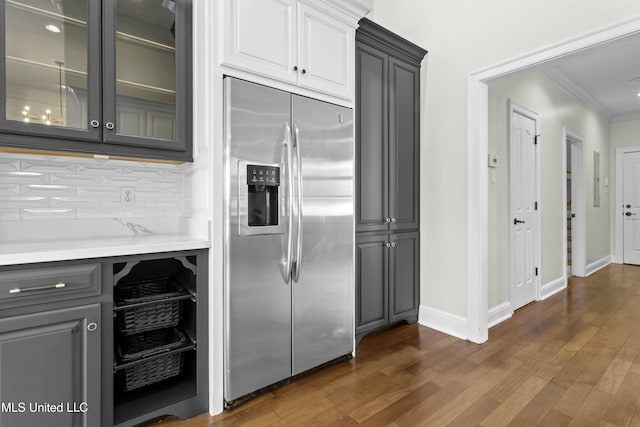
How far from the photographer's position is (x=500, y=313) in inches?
128

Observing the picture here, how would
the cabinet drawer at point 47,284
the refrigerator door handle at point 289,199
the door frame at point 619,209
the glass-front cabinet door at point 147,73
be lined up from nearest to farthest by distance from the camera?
1. the cabinet drawer at point 47,284
2. the glass-front cabinet door at point 147,73
3. the refrigerator door handle at point 289,199
4. the door frame at point 619,209

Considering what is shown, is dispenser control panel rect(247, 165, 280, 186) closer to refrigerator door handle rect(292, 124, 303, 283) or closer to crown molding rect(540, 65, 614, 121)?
refrigerator door handle rect(292, 124, 303, 283)

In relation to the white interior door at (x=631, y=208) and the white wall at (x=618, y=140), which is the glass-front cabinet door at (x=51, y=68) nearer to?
the white wall at (x=618, y=140)

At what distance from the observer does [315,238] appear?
219cm

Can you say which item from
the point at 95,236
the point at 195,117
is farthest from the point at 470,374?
the point at 95,236

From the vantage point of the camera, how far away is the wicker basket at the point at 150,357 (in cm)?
174

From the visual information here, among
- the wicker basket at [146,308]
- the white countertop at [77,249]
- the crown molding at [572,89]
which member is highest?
the crown molding at [572,89]

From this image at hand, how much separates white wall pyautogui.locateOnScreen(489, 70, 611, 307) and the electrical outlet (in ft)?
9.62

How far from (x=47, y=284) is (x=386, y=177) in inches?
92.6

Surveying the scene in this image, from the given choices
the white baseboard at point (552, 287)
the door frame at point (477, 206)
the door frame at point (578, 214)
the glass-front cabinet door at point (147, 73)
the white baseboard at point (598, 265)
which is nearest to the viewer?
the glass-front cabinet door at point (147, 73)

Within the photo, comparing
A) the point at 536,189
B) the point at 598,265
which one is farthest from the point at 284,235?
the point at 598,265

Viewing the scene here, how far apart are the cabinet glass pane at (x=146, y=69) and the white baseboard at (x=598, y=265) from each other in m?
6.38

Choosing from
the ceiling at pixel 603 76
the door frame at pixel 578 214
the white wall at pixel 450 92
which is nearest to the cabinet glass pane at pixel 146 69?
the white wall at pixel 450 92

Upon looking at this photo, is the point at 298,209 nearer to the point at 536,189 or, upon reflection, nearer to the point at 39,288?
the point at 39,288
